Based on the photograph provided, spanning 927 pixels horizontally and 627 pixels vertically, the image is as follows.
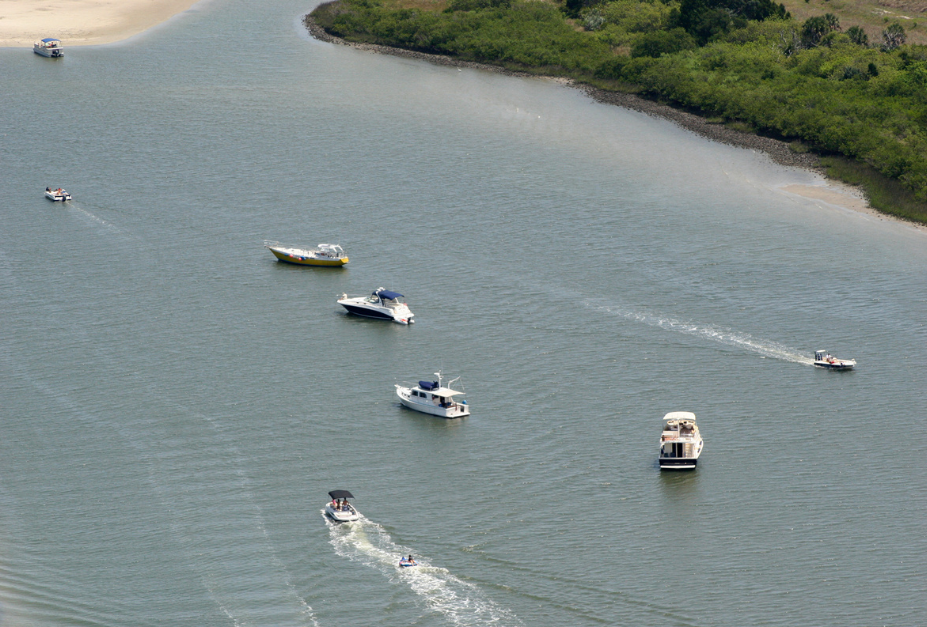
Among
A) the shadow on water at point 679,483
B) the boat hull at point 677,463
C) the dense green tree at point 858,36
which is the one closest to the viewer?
the shadow on water at point 679,483

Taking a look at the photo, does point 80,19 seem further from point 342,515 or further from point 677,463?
point 677,463

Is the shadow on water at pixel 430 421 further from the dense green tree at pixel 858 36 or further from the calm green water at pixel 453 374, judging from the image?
the dense green tree at pixel 858 36

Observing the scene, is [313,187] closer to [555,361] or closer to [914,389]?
[555,361]

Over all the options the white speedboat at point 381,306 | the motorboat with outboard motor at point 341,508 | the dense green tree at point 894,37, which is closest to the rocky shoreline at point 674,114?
the dense green tree at point 894,37

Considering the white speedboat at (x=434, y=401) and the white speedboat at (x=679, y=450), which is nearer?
the white speedboat at (x=679, y=450)

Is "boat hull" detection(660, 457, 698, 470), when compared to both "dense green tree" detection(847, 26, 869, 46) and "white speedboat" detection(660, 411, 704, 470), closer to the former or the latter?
"white speedboat" detection(660, 411, 704, 470)

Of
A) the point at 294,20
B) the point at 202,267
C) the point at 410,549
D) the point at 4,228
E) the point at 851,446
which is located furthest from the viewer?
the point at 294,20

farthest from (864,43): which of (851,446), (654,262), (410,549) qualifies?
(410,549)
